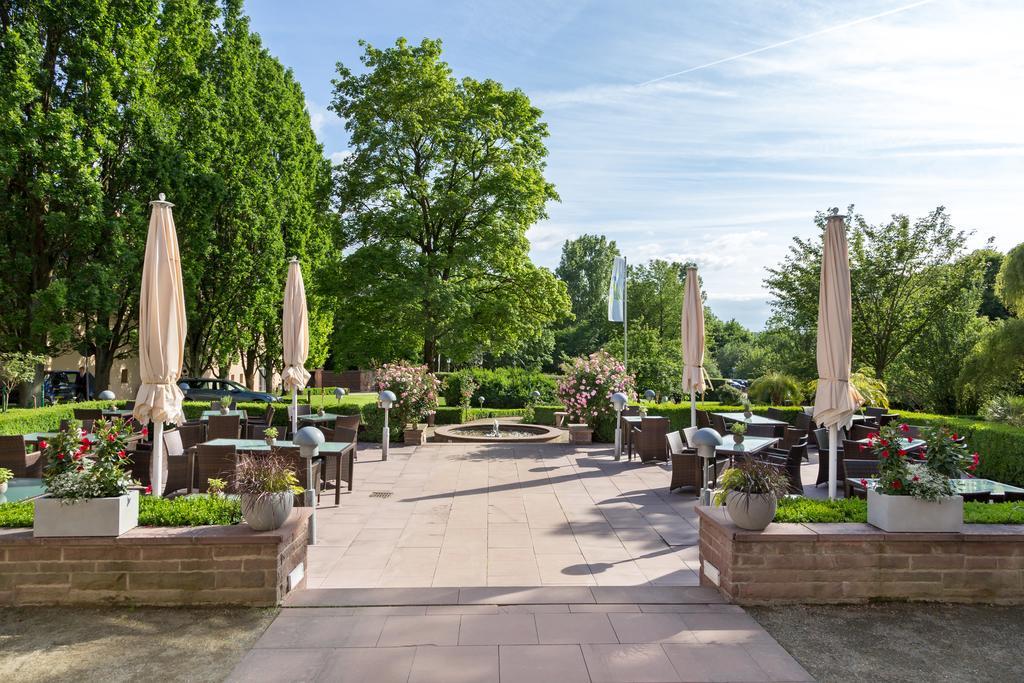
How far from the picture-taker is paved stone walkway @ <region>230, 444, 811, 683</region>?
159 inches

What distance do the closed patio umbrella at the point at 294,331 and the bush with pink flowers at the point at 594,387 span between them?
6.59 m

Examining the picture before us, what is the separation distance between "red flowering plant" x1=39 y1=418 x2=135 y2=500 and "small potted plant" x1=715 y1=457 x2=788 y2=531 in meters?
4.87

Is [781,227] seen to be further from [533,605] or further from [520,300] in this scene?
[533,605]

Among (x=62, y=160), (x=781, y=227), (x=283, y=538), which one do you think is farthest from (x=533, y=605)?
(x=781, y=227)

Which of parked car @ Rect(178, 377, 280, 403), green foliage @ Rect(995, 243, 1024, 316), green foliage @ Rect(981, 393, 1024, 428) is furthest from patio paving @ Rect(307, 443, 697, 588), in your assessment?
parked car @ Rect(178, 377, 280, 403)

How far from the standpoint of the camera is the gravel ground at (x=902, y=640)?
4059mm

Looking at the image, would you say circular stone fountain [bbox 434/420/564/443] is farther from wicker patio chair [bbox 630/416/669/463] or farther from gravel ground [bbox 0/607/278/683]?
gravel ground [bbox 0/607/278/683]

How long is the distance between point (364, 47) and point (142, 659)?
23109 mm

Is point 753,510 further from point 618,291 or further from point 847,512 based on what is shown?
point 618,291

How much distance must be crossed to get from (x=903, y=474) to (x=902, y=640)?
1350 mm

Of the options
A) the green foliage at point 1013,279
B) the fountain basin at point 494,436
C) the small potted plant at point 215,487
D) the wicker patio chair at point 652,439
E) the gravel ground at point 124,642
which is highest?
the green foliage at point 1013,279

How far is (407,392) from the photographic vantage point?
15.6m

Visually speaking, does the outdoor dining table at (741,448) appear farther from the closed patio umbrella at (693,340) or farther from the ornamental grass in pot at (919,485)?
the ornamental grass in pot at (919,485)

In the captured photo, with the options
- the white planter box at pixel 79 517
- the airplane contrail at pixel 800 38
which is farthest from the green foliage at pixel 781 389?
the white planter box at pixel 79 517
